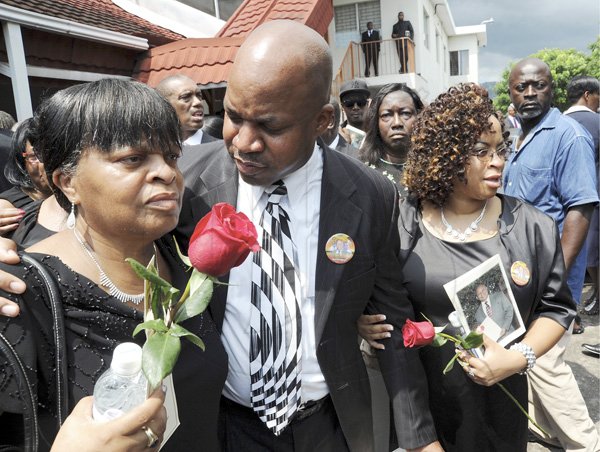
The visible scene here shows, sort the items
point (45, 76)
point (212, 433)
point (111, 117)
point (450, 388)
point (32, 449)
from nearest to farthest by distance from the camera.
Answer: point (32, 449)
point (111, 117)
point (212, 433)
point (450, 388)
point (45, 76)

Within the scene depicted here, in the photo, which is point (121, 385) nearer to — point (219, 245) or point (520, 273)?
point (219, 245)

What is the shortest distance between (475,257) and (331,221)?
0.73 metres

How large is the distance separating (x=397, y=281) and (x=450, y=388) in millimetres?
577

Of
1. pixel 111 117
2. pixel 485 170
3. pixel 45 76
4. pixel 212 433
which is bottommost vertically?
pixel 212 433

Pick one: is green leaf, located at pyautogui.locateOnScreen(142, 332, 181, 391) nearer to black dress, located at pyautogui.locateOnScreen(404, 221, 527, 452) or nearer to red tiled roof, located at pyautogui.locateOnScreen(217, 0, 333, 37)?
black dress, located at pyautogui.locateOnScreen(404, 221, 527, 452)

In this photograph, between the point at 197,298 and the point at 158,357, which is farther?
the point at 197,298

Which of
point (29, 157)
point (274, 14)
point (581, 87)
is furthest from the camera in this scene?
point (274, 14)

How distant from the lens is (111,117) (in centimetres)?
127

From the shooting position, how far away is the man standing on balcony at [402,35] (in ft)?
56.2

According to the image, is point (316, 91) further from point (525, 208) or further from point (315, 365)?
point (525, 208)

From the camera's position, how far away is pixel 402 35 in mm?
17297

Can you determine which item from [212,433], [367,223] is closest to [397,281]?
[367,223]

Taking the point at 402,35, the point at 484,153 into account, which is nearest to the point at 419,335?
the point at 484,153

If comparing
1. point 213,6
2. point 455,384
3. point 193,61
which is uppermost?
point 213,6
